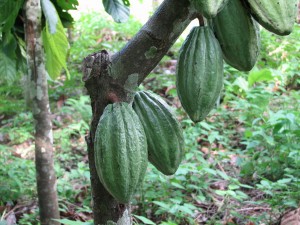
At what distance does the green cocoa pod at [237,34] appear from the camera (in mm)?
881

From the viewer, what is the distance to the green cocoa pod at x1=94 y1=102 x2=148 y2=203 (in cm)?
89

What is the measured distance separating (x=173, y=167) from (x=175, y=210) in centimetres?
112

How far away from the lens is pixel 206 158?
10.4ft

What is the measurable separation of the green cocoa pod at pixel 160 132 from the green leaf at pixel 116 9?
0.92m

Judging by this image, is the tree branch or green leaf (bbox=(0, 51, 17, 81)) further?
green leaf (bbox=(0, 51, 17, 81))

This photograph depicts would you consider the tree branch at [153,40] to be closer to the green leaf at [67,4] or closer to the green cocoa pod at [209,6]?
the green cocoa pod at [209,6]

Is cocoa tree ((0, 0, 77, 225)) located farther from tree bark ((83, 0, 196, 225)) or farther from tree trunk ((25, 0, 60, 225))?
tree bark ((83, 0, 196, 225))

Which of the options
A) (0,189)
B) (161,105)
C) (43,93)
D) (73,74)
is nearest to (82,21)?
(73,74)

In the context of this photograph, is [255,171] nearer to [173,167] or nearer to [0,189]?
[0,189]

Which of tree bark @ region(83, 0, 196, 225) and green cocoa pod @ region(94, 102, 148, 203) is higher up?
tree bark @ region(83, 0, 196, 225)

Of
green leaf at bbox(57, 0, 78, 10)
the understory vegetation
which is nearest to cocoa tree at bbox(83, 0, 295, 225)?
the understory vegetation

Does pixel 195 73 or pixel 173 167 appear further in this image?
pixel 173 167

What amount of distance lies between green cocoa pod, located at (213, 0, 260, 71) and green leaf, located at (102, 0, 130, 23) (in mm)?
1015

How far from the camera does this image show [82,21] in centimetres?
707
